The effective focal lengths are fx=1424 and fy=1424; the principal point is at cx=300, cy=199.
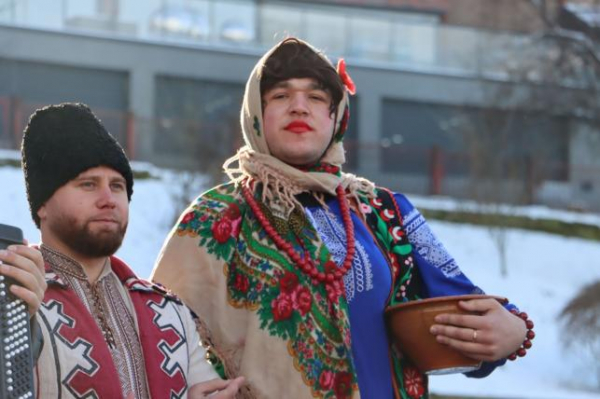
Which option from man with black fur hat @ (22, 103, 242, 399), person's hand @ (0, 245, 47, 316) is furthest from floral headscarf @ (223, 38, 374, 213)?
person's hand @ (0, 245, 47, 316)

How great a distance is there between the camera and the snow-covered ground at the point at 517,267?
15.9 metres

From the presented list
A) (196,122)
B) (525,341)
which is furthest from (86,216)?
(196,122)

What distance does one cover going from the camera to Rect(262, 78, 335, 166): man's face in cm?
466

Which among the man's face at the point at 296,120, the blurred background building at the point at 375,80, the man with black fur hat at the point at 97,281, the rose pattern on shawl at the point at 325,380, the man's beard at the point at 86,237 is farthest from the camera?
the blurred background building at the point at 375,80

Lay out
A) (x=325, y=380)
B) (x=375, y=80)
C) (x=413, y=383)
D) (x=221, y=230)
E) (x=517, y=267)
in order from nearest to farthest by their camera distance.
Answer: (x=325, y=380) → (x=221, y=230) → (x=413, y=383) → (x=517, y=267) → (x=375, y=80)

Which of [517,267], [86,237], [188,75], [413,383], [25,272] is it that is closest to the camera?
[25,272]

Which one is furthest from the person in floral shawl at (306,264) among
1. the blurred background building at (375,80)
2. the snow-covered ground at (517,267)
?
the blurred background building at (375,80)

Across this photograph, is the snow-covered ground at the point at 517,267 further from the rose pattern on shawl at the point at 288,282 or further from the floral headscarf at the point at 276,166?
the rose pattern on shawl at the point at 288,282

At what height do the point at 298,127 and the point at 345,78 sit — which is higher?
the point at 345,78

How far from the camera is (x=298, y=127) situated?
4664 millimetres

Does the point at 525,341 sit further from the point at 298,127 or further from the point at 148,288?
the point at 148,288

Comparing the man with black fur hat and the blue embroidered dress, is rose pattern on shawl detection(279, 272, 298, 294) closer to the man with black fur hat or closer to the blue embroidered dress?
the blue embroidered dress

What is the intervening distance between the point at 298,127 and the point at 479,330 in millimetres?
881

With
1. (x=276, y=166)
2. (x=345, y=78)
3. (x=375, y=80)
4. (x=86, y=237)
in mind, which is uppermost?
(x=345, y=78)
